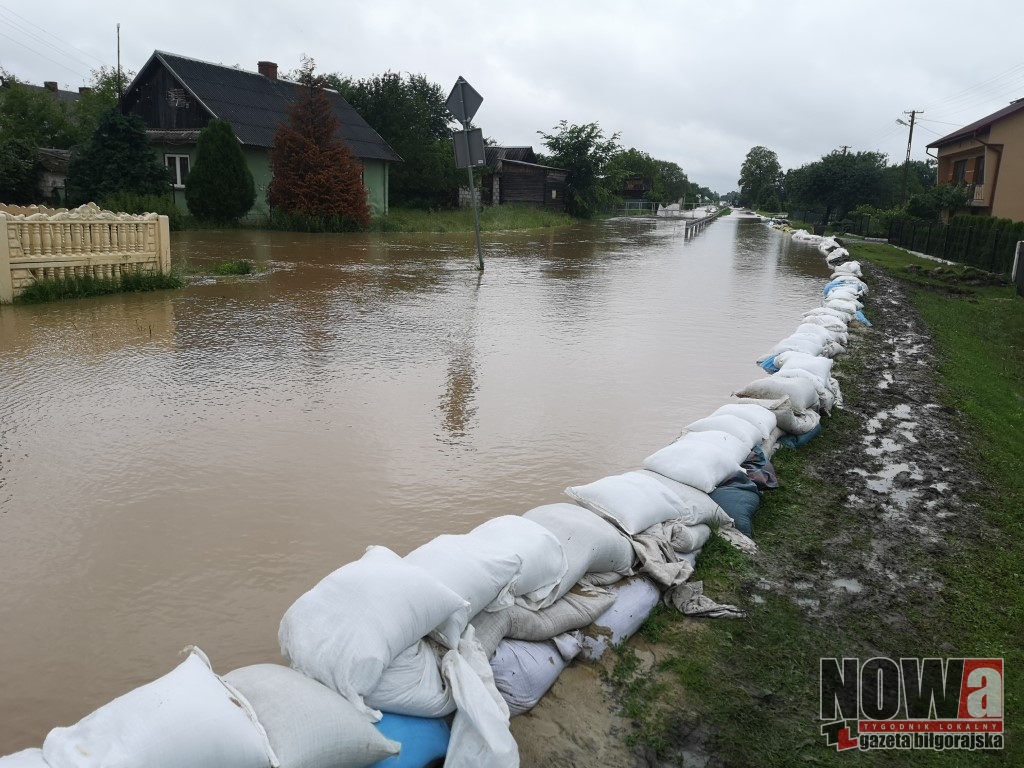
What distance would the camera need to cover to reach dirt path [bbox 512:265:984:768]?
2.19 meters

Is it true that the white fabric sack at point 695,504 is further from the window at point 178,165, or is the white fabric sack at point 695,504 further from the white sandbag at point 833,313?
the window at point 178,165

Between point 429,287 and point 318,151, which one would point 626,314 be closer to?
point 429,287

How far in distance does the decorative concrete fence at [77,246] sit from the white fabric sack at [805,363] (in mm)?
7532

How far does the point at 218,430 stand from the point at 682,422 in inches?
114

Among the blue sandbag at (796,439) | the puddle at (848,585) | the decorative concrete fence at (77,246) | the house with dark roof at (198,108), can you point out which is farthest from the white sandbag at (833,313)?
the house with dark roof at (198,108)

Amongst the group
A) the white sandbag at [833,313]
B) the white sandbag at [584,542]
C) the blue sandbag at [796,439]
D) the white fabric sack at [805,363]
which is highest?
the white sandbag at [833,313]

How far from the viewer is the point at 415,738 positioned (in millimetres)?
1988

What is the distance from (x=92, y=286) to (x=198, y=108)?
58.6 feet

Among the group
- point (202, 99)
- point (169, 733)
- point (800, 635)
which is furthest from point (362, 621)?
point (202, 99)

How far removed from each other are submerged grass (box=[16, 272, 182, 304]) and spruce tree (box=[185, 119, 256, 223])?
1231 centimetres

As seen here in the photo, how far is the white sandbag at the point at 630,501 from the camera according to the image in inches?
121

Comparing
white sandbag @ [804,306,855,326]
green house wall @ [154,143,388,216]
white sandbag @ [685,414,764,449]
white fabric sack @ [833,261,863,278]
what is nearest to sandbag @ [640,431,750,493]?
white sandbag @ [685,414,764,449]

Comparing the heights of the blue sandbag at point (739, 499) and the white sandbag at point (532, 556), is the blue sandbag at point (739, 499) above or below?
below

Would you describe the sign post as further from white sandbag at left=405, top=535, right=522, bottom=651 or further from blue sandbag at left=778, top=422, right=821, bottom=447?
white sandbag at left=405, top=535, right=522, bottom=651
